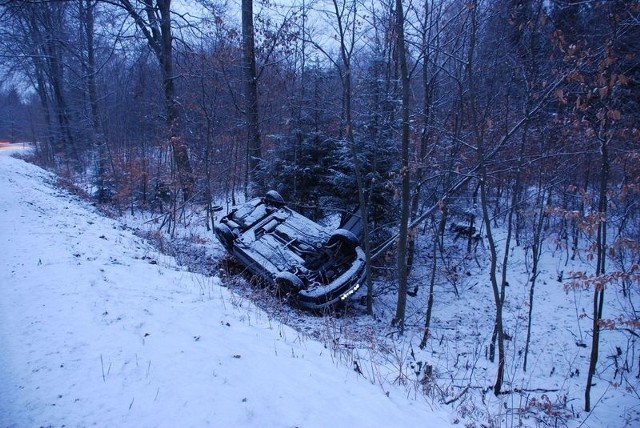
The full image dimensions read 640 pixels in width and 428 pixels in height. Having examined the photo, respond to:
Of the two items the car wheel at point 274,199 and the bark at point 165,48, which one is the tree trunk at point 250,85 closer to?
the bark at point 165,48

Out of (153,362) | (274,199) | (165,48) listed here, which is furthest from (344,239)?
(165,48)

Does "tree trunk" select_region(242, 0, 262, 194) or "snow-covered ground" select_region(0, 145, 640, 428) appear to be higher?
"tree trunk" select_region(242, 0, 262, 194)

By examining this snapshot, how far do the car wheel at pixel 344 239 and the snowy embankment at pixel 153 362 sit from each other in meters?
3.08

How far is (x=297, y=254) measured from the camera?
839cm

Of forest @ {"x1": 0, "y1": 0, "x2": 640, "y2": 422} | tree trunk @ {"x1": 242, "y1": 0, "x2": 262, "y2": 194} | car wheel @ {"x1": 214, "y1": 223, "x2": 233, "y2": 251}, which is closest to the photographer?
forest @ {"x1": 0, "y1": 0, "x2": 640, "y2": 422}

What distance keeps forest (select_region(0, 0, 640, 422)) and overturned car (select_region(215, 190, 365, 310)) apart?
666 mm

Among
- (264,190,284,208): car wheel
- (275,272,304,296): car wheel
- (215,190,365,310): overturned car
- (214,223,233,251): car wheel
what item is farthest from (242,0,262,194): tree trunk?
(275,272,304,296): car wheel

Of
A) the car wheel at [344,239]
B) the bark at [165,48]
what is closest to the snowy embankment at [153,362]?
the car wheel at [344,239]

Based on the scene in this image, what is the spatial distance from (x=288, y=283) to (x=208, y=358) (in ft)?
12.9

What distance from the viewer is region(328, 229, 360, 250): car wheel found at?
26.9 ft

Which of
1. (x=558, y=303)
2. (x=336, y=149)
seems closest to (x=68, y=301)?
(x=336, y=149)

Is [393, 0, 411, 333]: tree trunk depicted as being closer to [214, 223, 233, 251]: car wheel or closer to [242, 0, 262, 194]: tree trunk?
[214, 223, 233, 251]: car wheel

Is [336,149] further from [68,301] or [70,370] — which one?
[70,370]

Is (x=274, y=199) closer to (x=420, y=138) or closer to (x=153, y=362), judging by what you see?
(x=420, y=138)
